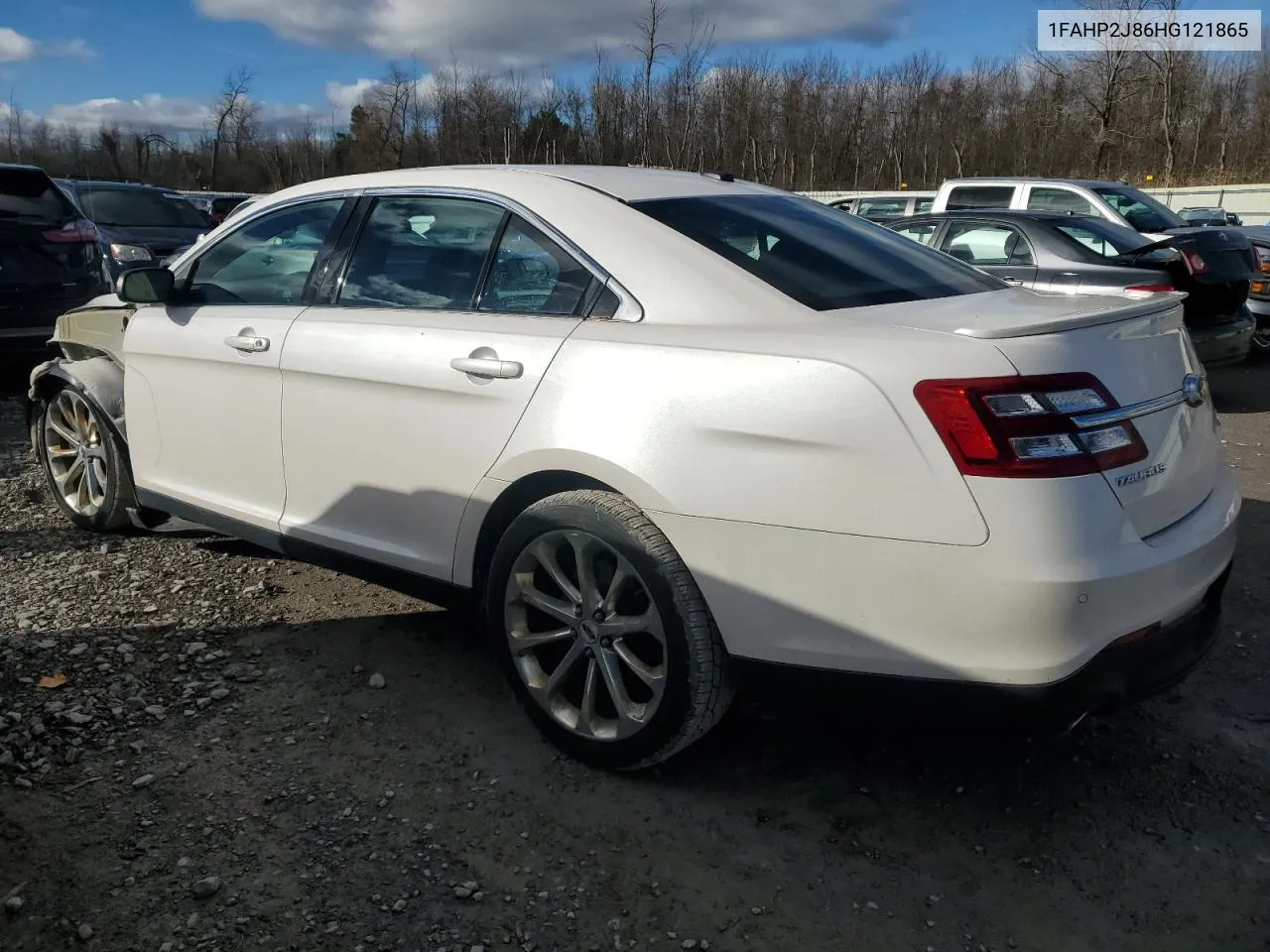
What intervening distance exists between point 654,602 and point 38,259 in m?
7.24

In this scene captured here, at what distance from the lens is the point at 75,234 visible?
8.09 meters

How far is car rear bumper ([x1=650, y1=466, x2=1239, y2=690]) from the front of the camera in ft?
7.07

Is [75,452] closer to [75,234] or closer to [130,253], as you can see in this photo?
[75,234]

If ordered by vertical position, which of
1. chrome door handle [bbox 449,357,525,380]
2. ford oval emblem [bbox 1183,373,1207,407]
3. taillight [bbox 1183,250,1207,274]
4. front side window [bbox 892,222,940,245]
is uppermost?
front side window [bbox 892,222,940,245]

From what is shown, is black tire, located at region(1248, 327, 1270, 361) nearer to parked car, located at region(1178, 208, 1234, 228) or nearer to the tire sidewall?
the tire sidewall

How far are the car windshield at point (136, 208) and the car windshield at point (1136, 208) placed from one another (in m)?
10.9

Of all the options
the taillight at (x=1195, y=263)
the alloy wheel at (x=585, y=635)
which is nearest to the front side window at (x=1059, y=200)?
the taillight at (x=1195, y=263)

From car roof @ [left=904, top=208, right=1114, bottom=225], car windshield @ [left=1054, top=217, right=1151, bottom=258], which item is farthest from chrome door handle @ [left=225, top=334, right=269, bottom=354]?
car roof @ [left=904, top=208, right=1114, bottom=225]

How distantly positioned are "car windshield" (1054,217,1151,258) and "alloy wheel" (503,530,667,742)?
6.75 meters

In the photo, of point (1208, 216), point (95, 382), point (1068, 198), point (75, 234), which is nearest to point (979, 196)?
point (1068, 198)

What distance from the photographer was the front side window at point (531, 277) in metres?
2.91

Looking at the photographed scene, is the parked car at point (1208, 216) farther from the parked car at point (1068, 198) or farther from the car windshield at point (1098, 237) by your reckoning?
the car windshield at point (1098, 237)

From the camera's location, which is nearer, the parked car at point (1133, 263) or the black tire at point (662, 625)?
the black tire at point (662, 625)

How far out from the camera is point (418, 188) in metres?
3.40
